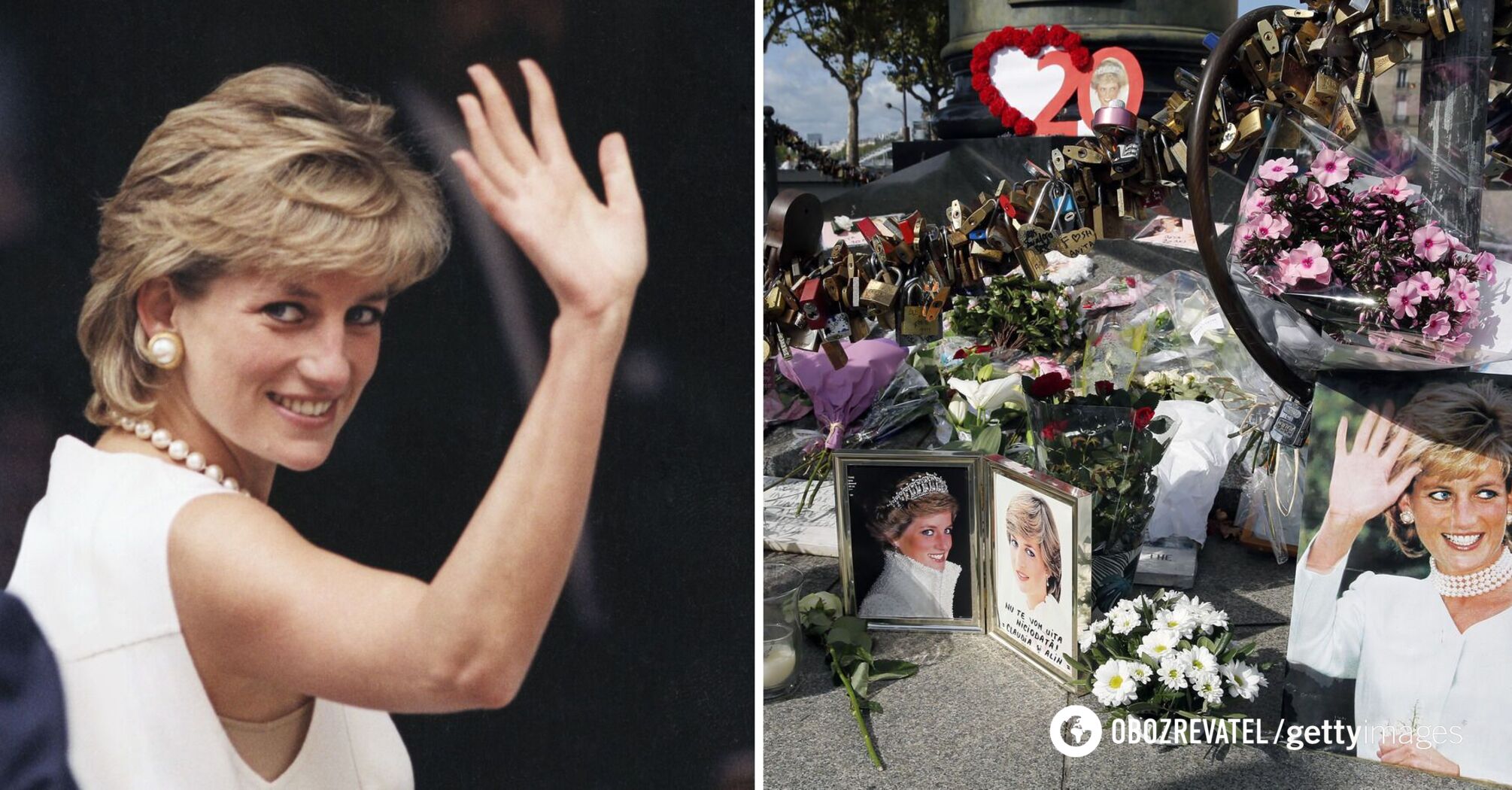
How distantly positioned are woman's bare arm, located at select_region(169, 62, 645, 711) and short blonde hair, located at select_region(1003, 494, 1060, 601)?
1.30 m

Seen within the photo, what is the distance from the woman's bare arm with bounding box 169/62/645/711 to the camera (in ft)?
4.39

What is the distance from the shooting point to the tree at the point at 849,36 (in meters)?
20.5

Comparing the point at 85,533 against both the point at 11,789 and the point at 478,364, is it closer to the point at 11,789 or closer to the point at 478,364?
the point at 11,789

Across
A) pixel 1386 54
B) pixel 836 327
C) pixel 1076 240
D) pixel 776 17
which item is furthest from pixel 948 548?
pixel 776 17

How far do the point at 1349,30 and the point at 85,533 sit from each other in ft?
7.87

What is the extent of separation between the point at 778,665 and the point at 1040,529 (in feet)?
2.04

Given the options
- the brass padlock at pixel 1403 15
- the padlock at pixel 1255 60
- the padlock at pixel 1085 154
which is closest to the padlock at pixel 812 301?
the padlock at pixel 1085 154

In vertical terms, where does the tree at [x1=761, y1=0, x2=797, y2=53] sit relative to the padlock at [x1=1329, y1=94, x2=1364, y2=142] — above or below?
above

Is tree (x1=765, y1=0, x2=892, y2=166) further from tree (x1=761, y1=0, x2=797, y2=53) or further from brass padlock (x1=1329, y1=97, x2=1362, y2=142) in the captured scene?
brass padlock (x1=1329, y1=97, x2=1362, y2=142)

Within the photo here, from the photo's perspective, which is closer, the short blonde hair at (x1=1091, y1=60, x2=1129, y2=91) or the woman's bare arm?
the woman's bare arm

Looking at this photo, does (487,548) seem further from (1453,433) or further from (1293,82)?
(1293,82)

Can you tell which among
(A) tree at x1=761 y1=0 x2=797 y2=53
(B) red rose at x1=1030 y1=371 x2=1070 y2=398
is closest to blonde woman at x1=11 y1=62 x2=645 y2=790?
(B) red rose at x1=1030 y1=371 x2=1070 y2=398

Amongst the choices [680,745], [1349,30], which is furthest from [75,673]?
[1349,30]

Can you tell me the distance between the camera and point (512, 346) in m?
1.40
